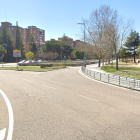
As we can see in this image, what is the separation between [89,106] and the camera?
8180 mm

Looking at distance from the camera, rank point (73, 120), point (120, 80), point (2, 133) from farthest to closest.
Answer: point (120, 80)
point (73, 120)
point (2, 133)

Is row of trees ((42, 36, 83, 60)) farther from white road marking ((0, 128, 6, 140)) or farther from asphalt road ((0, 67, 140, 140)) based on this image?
white road marking ((0, 128, 6, 140))

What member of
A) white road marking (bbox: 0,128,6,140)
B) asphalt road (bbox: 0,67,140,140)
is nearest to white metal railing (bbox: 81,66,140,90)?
asphalt road (bbox: 0,67,140,140)

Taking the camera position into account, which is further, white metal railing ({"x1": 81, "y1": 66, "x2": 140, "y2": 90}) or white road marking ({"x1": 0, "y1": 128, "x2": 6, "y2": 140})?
white metal railing ({"x1": 81, "y1": 66, "x2": 140, "y2": 90})

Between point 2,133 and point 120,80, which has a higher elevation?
point 120,80

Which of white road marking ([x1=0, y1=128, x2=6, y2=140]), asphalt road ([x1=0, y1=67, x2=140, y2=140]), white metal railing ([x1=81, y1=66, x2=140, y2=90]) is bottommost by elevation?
asphalt road ([x1=0, y1=67, x2=140, y2=140])

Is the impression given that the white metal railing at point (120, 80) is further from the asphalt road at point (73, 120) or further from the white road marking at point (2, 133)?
the white road marking at point (2, 133)

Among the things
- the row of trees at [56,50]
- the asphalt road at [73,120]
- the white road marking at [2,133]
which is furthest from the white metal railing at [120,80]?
the row of trees at [56,50]

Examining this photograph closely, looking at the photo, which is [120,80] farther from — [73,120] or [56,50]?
[56,50]

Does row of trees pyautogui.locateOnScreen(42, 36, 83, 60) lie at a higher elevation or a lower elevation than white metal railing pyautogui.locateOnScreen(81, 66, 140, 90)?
higher

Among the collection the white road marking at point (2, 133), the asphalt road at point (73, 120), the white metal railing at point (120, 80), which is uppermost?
the white metal railing at point (120, 80)

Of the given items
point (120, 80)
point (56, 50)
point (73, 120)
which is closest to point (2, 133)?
point (73, 120)

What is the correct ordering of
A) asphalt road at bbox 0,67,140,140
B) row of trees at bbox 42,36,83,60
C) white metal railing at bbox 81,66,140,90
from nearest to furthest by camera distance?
asphalt road at bbox 0,67,140,140, white metal railing at bbox 81,66,140,90, row of trees at bbox 42,36,83,60

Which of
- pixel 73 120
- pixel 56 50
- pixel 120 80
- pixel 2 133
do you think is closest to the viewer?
pixel 2 133
